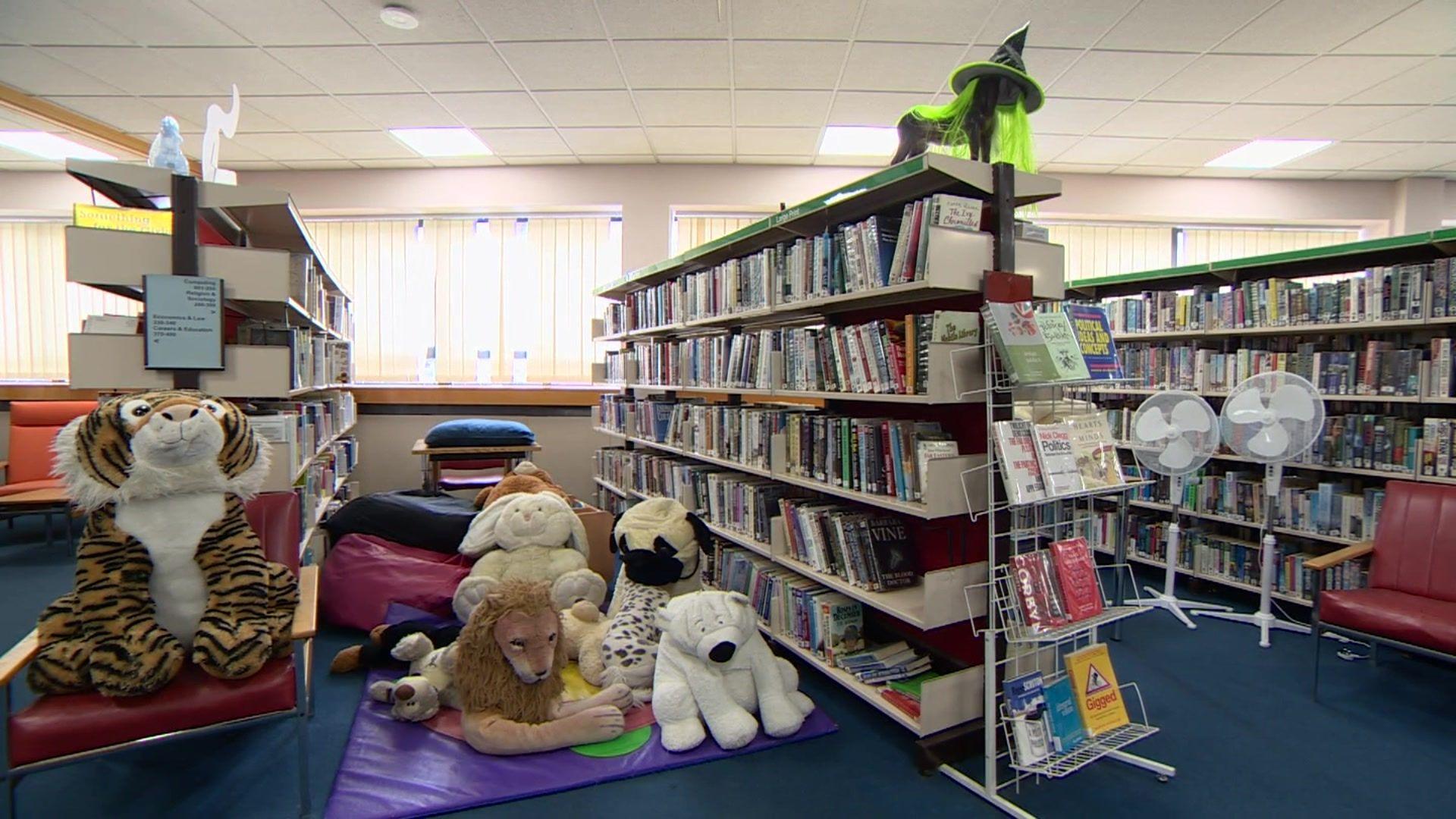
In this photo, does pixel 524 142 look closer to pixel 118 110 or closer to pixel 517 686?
pixel 118 110

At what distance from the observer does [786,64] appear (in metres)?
4.06

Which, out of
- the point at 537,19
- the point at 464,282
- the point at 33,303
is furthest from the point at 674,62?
the point at 33,303

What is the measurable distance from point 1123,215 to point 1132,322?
239 cm

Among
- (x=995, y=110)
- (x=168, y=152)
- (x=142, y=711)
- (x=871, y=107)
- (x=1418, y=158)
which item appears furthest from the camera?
(x=1418, y=158)

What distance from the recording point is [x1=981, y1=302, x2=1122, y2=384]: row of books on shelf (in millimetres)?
1943

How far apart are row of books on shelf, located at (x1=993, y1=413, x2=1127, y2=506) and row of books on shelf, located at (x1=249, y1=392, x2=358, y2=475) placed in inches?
97.8

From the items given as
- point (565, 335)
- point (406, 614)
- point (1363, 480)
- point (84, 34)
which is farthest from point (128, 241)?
point (1363, 480)

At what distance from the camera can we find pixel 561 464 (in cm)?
624

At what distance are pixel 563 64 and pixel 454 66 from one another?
65 cm

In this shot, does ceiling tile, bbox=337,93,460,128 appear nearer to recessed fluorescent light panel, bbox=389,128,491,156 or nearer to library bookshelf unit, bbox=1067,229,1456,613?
recessed fluorescent light panel, bbox=389,128,491,156

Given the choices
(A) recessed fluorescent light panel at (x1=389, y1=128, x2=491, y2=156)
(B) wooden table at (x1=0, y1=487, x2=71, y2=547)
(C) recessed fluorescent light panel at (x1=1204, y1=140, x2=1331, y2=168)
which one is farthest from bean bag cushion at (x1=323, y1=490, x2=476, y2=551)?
(C) recessed fluorescent light panel at (x1=1204, y1=140, x2=1331, y2=168)

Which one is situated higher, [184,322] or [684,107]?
[684,107]

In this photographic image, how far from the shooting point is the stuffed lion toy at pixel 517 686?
2262 millimetres

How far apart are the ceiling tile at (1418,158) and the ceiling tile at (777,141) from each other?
464 centimetres
